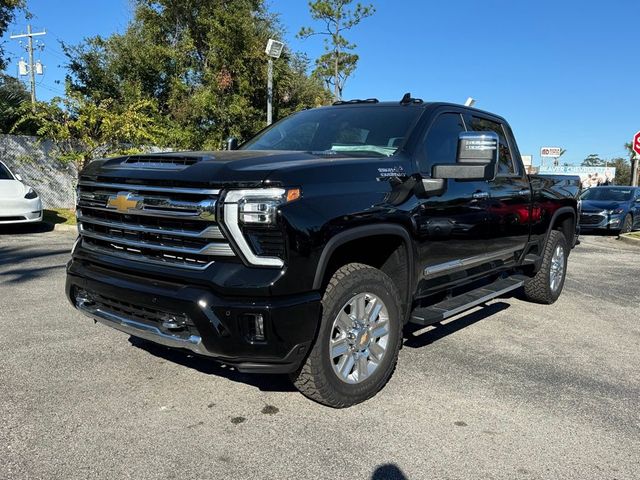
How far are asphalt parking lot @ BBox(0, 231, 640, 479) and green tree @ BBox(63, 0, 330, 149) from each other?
13701mm

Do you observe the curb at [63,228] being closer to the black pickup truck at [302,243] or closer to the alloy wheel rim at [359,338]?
the black pickup truck at [302,243]

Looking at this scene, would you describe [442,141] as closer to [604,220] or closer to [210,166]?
[210,166]

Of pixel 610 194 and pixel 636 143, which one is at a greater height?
pixel 636 143

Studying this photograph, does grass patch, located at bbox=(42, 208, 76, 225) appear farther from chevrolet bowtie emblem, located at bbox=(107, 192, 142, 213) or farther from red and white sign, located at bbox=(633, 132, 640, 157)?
red and white sign, located at bbox=(633, 132, 640, 157)

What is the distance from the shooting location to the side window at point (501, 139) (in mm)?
5042

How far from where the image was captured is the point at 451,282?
4328mm

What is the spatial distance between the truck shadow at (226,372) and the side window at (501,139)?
2814 mm

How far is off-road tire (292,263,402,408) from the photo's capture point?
310 cm

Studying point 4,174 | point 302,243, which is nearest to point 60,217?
point 4,174

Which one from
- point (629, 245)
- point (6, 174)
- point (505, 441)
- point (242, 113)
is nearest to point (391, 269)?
point (505, 441)

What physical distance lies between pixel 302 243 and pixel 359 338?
845mm

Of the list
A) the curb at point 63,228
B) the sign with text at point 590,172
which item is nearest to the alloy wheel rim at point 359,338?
the curb at point 63,228

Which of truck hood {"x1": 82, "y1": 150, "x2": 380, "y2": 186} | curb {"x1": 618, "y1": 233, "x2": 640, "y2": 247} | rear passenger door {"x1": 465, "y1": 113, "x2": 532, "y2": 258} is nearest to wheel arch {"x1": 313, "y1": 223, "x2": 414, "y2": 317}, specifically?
truck hood {"x1": 82, "y1": 150, "x2": 380, "y2": 186}

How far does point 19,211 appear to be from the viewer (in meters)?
10.7
